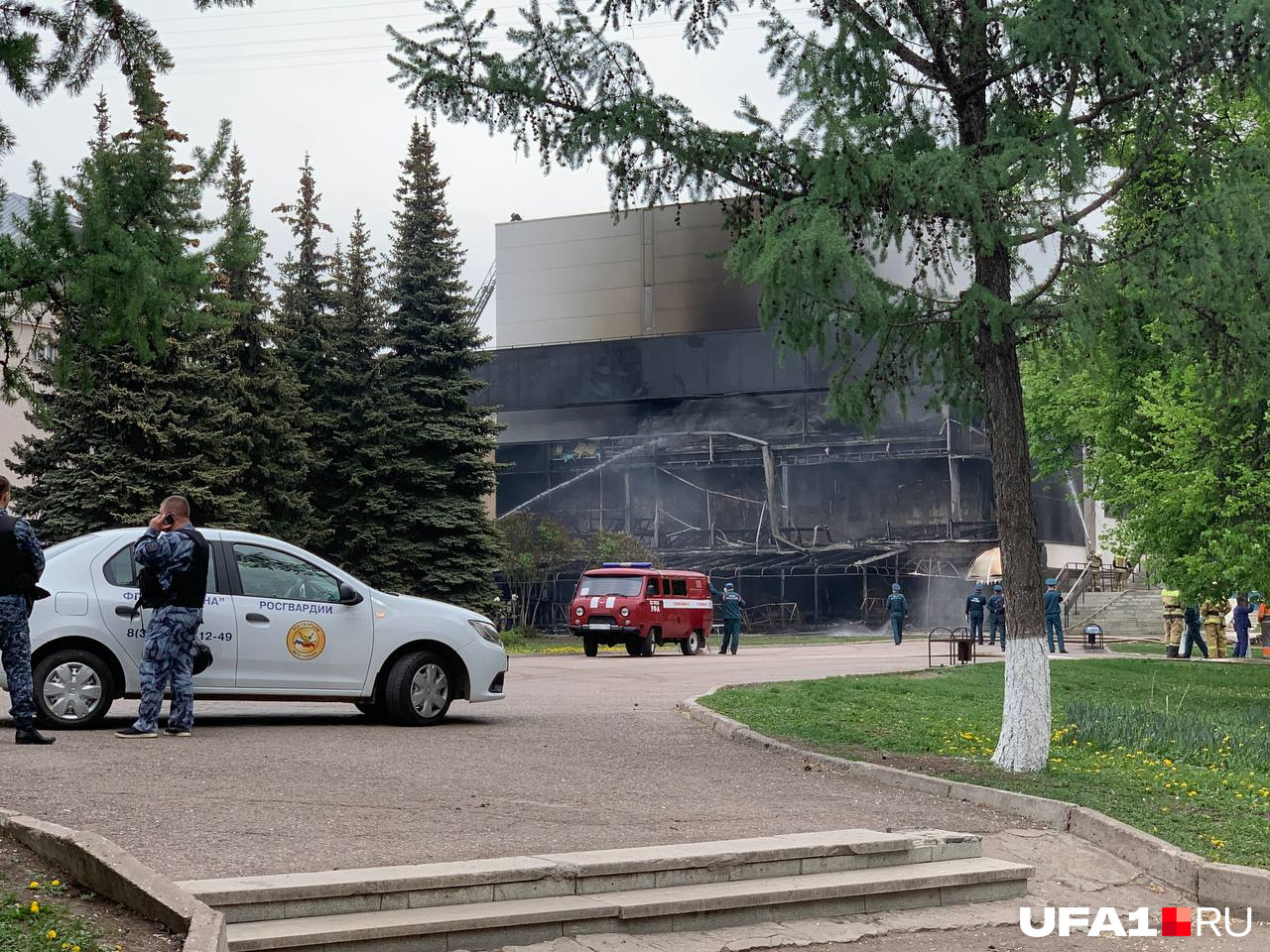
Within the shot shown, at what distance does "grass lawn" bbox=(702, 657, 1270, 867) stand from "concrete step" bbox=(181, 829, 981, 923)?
1836 millimetres

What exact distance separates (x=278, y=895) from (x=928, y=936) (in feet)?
10.3

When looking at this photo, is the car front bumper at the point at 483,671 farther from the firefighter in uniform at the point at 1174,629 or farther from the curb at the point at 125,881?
the firefighter in uniform at the point at 1174,629

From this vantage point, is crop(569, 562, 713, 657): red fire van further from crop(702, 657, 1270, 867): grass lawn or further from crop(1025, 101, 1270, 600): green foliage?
crop(702, 657, 1270, 867): grass lawn

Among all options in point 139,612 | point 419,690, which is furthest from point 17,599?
point 419,690

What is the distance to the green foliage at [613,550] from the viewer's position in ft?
187

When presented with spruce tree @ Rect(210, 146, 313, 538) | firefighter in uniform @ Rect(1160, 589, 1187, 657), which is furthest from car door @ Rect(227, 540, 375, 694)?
firefighter in uniform @ Rect(1160, 589, 1187, 657)

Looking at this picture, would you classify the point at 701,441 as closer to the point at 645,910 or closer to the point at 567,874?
the point at 567,874

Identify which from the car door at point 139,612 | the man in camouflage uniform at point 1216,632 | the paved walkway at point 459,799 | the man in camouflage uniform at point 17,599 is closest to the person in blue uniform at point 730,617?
the man in camouflage uniform at point 1216,632

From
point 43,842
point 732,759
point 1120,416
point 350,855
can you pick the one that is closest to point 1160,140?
point 732,759

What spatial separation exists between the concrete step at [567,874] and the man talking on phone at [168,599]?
5.44 meters

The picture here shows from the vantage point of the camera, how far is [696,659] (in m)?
33.1

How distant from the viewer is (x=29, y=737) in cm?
Answer: 1116

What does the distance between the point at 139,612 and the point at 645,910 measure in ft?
23.3

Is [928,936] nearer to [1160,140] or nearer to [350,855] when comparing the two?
[350,855]
